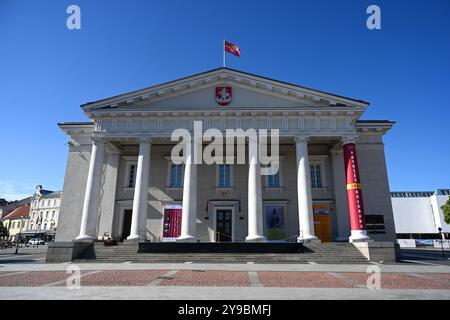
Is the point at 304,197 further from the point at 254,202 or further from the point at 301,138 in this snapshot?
the point at 301,138

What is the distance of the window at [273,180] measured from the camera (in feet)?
79.9

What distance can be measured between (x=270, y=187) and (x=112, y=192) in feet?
44.2

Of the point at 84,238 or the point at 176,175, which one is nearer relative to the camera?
the point at 84,238

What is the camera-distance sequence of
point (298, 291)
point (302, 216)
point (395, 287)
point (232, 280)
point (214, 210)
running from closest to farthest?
point (298, 291) < point (395, 287) < point (232, 280) < point (302, 216) < point (214, 210)

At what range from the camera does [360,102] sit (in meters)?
21.3

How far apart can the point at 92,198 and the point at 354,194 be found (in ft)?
60.8

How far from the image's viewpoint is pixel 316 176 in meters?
24.6

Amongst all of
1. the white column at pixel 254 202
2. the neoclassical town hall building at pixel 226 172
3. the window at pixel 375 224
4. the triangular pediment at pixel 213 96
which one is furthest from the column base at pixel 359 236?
the triangular pediment at pixel 213 96

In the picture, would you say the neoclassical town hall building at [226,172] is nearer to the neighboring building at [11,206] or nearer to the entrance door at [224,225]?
the entrance door at [224,225]

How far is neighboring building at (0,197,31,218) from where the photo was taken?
280 ft

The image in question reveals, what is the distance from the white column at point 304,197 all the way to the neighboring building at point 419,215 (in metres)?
50.9

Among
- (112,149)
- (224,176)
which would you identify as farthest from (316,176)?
(112,149)
